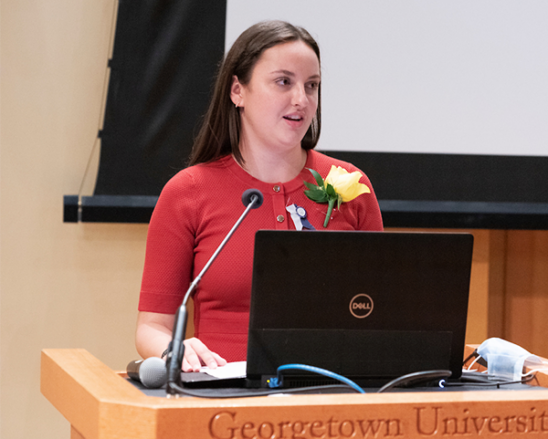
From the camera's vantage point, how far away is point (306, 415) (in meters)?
0.79

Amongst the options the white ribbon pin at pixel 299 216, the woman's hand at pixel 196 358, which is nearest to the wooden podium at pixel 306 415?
the woman's hand at pixel 196 358

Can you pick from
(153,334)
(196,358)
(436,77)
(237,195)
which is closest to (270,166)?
(237,195)

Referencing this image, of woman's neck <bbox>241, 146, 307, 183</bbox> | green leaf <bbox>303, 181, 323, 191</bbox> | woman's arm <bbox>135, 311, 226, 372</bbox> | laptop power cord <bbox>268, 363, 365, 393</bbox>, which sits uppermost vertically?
woman's neck <bbox>241, 146, 307, 183</bbox>

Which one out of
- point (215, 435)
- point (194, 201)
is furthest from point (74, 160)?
point (215, 435)

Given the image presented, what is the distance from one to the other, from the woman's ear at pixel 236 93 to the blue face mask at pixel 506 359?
816 mm

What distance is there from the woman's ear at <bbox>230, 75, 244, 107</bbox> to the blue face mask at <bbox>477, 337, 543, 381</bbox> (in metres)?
0.82

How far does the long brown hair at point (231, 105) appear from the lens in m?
1.59

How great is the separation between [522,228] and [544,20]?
31.5 inches

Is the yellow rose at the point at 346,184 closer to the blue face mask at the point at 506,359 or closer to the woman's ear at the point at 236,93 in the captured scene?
the woman's ear at the point at 236,93

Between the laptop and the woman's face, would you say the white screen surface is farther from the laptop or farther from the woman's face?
the laptop

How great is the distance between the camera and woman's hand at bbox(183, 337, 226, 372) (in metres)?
1.05

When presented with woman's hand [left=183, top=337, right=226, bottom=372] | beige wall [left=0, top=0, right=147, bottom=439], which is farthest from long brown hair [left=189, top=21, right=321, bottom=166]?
beige wall [left=0, top=0, right=147, bottom=439]

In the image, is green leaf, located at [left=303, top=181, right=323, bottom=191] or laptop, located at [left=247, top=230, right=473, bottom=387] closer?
laptop, located at [left=247, top=230, right=473, bottom=387]

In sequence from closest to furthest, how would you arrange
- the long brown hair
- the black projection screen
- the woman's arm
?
the woman's arm → the long brown hair → the black projection screen
